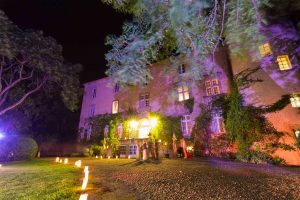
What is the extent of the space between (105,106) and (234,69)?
589 inches

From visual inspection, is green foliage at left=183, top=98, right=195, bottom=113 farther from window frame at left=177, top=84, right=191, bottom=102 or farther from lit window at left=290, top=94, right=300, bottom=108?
lit window at left=290, top=94, right=300, bottom=108

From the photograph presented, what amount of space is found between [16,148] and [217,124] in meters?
16.7

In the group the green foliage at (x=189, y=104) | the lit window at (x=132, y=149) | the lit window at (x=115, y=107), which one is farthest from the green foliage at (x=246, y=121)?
the lit window at (x=115, y=107)

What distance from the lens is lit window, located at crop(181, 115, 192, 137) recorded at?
1498 centimetres

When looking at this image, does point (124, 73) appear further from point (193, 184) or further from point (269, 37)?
point (269, 37)

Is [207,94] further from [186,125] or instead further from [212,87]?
[186,125]

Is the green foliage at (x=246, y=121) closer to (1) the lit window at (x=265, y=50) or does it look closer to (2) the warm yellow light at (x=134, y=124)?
(1) the lit window at (x=265, y=50)

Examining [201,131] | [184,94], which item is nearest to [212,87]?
[184,94]

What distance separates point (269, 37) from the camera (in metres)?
12.4

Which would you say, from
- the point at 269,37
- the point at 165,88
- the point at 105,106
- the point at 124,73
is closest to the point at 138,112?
the point at 165,88

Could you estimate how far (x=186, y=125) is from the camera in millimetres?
15312

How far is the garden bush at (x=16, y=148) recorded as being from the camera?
14.2 m

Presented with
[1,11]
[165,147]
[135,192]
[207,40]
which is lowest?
[135,192]

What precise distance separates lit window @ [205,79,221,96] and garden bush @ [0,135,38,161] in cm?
1634
